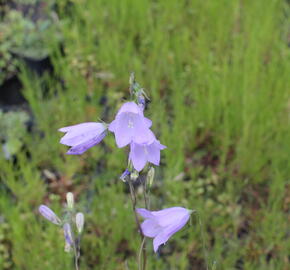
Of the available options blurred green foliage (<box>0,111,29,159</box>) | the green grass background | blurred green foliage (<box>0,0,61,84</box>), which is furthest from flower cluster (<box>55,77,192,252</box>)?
blurred green foliage (<box>0,0,61,84</box>)

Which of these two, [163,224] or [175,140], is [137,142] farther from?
[175,140]

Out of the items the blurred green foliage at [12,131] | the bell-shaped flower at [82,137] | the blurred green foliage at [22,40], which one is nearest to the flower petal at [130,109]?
the bell-shaped flower at [82,137]

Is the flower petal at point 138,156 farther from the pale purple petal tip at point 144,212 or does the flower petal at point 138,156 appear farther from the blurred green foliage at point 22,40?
the blurred green foliage at point 22,40

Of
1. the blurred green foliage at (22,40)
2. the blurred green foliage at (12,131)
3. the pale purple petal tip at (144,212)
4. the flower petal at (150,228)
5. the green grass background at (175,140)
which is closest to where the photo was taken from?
the pale purple petal tip at (144,212)

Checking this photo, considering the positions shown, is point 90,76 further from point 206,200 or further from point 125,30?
point 206,200

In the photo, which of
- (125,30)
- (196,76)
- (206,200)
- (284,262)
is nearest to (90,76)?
(125,30)
